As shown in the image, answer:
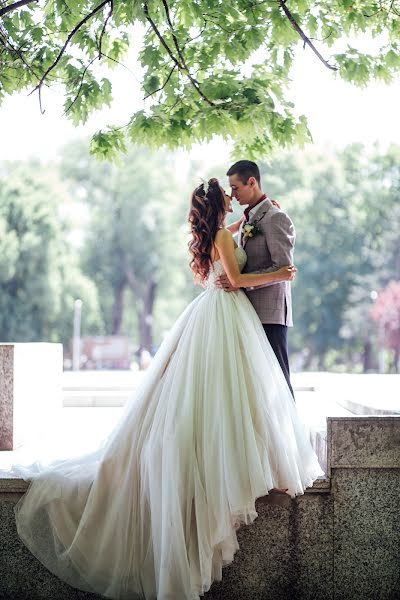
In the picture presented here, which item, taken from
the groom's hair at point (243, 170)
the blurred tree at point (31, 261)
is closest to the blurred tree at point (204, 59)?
the groom's hair at point (243, 170)

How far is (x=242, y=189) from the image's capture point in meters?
6.62

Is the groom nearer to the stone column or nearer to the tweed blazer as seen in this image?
the tweed blazer

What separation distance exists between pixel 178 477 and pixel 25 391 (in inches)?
121

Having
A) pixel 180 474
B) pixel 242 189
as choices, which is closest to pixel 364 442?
pixel 180 474

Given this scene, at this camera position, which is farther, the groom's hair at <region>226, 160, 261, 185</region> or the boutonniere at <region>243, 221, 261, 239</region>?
the groom's hair at <region>226, 160, 261, 185</region>

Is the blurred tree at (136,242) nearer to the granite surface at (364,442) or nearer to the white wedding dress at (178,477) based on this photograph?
the white wedding dress at (178,477)

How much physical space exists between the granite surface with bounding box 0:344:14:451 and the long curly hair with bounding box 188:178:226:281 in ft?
7.23

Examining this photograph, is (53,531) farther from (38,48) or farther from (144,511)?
(38,48)

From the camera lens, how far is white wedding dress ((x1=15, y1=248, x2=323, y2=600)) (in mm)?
5281

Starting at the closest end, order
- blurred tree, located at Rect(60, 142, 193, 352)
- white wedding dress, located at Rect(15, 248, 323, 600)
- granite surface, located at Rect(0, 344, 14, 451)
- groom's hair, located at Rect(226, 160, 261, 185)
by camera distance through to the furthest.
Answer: white wedding dress, located at Rect(15, 248, 323, 600) → groom's hair, located at Rect(226, 160, 261, 185) → granite surface, located at Rect(0, 344, 14, 451) → blurred tree, located at Rect(60, 142, 193, 352)

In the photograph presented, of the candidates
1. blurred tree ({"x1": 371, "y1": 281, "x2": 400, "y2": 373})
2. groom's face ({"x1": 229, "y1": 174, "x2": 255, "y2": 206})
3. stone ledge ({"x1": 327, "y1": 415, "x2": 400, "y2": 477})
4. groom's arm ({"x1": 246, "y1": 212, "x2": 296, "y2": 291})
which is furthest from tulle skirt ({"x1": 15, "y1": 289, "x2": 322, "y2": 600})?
blurred tree ({"x1": 371, "y1": 281, "x2": 400, "y2": 373})

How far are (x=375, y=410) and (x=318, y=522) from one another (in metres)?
1.13

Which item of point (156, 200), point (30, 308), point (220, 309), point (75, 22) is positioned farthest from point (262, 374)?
point (156, 200)

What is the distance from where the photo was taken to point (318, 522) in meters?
5.83
